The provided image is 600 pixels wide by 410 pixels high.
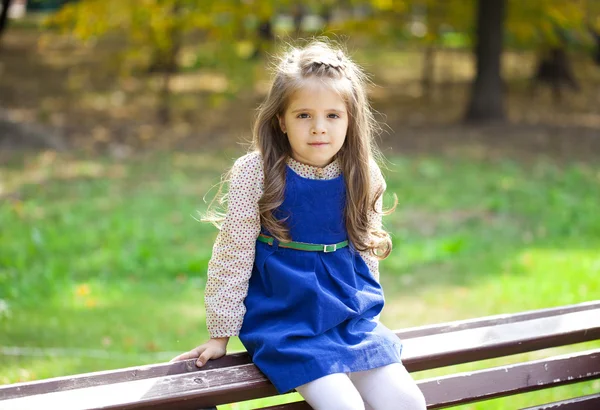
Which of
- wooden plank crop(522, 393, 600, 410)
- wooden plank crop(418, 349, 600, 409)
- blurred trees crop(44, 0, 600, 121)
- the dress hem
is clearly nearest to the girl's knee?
the dress hem

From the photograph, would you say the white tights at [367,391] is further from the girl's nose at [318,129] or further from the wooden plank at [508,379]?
the girl's nose at [318,129]

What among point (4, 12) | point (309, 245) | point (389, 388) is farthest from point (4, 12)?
point (389, 388)

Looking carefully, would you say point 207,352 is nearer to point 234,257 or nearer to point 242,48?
point 234,257

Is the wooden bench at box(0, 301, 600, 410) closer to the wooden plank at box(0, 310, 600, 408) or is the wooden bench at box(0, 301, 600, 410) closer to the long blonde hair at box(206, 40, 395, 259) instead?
the wooden plank at box(0, 310, 600, 408)

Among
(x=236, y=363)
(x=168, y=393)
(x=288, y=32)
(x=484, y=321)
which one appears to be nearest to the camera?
(x=168, y=393)

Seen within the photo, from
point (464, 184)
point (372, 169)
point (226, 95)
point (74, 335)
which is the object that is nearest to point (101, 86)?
point (226, 95)

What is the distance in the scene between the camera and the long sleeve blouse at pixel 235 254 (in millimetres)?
2660

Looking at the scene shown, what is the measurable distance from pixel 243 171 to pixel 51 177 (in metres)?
7.65

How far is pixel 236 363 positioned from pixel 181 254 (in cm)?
429

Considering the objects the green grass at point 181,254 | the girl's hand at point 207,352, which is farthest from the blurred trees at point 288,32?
the girl's hand at point 207,352

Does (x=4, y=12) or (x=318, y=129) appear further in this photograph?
(x=4, y=12)

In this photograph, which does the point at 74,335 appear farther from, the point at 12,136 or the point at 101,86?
the point at 101,86

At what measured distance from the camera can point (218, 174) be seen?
10.2 metres

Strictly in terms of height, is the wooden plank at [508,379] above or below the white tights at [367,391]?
below
